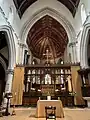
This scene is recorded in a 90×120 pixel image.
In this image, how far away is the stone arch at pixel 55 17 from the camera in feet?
45.6

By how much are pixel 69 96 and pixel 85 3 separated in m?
7.33

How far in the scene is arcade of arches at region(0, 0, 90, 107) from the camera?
9969 millimetres

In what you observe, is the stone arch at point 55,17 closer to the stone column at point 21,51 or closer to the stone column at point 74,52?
the stone column at point 74,52

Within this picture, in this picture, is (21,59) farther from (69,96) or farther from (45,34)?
(45,34)

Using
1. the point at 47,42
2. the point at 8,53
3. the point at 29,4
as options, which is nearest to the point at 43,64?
the point at 8,53

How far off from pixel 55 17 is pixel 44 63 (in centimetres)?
527

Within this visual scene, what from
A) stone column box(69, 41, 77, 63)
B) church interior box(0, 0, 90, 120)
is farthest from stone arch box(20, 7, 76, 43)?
stone column box(69, 41, 77, 63)

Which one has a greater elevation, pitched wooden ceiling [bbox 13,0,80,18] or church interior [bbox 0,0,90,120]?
pitched wooden ceiling [bbox 13,0,80,18]

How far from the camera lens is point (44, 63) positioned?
44.1ft

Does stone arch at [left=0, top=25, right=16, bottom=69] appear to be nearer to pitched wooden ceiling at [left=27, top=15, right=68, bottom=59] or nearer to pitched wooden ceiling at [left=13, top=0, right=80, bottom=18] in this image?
pitched wooden ceiling at [left=13, top=0, right=80, bottom=18]

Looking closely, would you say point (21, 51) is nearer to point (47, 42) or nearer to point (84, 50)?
point (84, 50)

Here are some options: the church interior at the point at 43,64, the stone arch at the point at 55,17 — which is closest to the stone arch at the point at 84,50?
the church interior at the point at 43,64

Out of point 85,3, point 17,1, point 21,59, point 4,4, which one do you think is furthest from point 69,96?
point 17,1

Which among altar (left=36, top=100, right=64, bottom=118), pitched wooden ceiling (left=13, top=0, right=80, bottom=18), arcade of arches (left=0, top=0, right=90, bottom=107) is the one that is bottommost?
altar (left=36, top=100, right=64, bottom=118)
